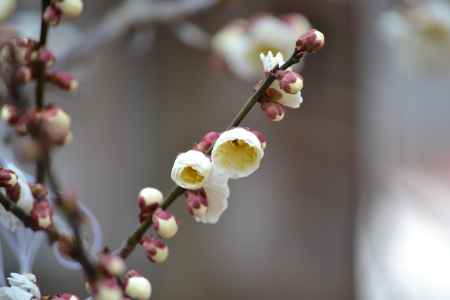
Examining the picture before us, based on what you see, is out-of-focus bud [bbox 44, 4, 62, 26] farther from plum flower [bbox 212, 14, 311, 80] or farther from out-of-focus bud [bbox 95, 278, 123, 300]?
plum flower [bbox 212, 14, 311, 80]

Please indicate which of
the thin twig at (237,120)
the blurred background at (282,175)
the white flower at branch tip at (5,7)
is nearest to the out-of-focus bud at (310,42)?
the thin twig at (237,120)

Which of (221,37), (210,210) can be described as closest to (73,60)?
(221,37)

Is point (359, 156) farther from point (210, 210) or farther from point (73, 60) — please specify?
point (210, 210)

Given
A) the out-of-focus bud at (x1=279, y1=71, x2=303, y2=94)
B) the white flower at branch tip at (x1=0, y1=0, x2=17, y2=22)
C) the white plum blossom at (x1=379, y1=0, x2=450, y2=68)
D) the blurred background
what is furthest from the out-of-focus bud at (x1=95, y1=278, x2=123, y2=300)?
the blurred background

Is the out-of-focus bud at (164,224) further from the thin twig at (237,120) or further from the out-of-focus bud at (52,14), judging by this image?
the out-of-focus bud at (52,14)

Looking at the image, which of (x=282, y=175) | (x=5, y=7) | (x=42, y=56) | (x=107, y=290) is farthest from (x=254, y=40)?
(x=282, y=175)

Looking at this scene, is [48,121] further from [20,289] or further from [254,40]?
[254,40]
